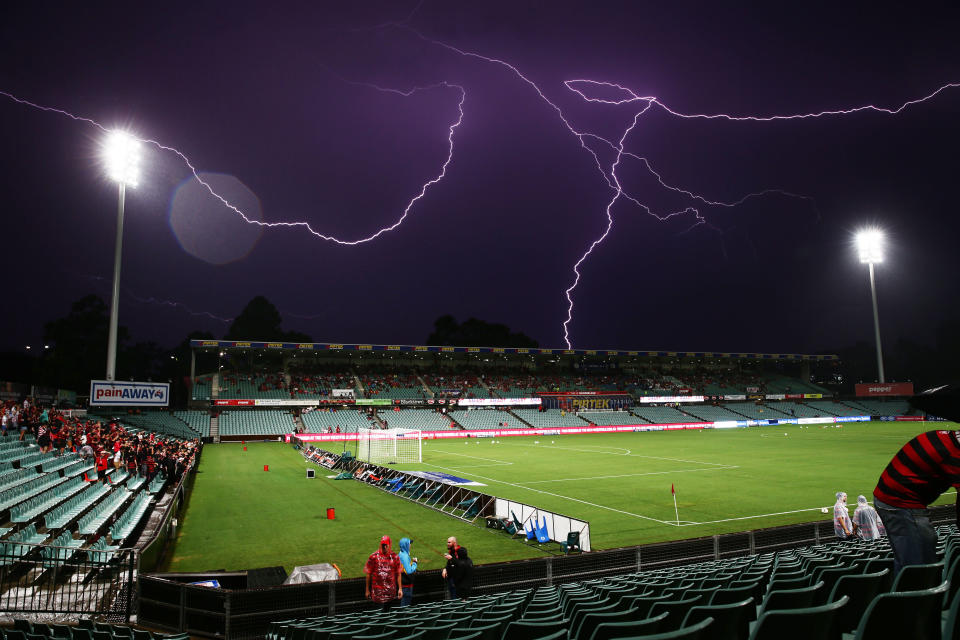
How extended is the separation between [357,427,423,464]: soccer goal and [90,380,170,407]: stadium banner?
1447 centimetres

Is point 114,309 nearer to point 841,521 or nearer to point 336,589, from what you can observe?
point 336,589

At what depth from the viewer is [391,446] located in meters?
43.4

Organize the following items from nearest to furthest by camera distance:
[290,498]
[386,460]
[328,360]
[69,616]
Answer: [69,616]
[290,498]
[386,460]
[328,360]

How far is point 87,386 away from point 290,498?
6580cm

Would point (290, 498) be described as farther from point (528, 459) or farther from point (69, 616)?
point (528, 459)

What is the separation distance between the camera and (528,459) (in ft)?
131

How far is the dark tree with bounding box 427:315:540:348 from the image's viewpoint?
123 metres

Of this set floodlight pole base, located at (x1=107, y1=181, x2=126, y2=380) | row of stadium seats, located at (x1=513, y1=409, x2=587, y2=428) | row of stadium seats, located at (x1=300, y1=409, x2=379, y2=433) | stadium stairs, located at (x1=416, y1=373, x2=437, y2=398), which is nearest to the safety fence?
floodlight pole base, located at (x1=107, y1=181, x2=126, y2=380)

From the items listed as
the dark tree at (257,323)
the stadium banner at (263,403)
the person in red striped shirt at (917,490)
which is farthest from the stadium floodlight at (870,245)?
the dark tree at (257,323)

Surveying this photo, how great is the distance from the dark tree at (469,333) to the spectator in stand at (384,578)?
4448 inches

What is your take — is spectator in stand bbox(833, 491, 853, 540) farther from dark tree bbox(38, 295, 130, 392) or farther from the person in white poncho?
dark tree bbox(38, 295, 130, 392)

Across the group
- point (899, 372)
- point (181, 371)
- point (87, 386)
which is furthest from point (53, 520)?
point (899, 372)

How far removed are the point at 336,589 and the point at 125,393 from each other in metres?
21.8

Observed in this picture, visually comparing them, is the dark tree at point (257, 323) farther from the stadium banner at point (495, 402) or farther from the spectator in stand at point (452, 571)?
the spectator in stand at point (452, 571)
